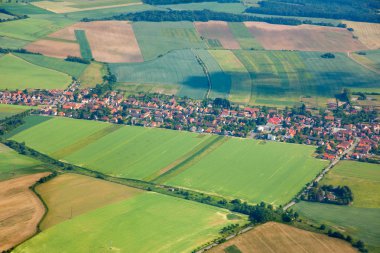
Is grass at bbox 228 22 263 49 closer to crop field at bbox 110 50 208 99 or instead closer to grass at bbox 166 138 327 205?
crop field at bbox 110 50 208 99

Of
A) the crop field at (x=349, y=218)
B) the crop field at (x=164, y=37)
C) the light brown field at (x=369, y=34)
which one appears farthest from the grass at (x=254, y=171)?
the light brown field at (x=369, y=34)

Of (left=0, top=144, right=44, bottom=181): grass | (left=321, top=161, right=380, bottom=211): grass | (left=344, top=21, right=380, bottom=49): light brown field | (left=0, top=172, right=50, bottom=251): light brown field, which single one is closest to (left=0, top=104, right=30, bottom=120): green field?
(left=0, top=144, right=44, bottom=181): grass

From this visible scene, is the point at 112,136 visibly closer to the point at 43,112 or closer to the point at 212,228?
the point at 43,112

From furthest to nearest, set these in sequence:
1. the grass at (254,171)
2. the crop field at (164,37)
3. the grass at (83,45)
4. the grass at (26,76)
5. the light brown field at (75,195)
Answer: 1. the crop field at (164,37)
2. the grass at (83,45)
3. the grass at (26,76)
4. the grass at (254,171)
5. the light brown field at (75,195)

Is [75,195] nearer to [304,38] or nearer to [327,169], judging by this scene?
[327,169]

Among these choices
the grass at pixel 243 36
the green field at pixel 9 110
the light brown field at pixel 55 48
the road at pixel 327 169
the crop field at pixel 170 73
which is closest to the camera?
the road at pixel 327 169

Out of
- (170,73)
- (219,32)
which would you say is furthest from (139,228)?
(219,32)

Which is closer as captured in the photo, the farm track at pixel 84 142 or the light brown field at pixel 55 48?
the farm track at pixel 84 142

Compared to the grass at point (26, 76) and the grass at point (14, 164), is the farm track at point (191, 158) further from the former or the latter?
the grass at point (26, 76)
